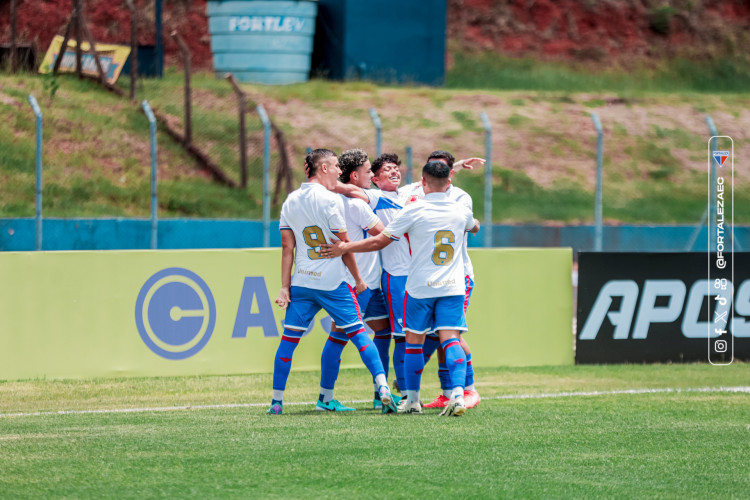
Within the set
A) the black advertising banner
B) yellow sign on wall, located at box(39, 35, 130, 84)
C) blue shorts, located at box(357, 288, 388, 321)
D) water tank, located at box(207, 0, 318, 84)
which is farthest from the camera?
water tank, located at box(207, 0, 318, 84)

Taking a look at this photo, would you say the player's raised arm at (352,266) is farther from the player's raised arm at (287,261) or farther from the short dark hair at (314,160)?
the short dark hair at (314,160)

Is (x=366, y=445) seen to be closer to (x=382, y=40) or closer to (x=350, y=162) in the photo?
(x=350, y=162)

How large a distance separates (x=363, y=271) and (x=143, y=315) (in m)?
2.87

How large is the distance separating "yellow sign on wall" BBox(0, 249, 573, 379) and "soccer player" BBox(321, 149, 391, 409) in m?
2.24

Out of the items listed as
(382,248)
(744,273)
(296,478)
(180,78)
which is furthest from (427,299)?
(180,78)

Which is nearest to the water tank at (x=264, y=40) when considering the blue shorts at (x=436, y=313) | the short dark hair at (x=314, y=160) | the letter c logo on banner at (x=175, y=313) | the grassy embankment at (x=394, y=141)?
the grassy embankment at (x=394, y=141)

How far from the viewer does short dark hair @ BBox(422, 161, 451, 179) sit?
7.89m

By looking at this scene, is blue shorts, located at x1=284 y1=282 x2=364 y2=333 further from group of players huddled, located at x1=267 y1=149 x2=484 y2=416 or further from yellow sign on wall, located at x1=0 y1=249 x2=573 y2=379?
yellow sign on wall, located at x1=0 y1=249 x2=573 y2=379

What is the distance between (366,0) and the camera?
102 feet

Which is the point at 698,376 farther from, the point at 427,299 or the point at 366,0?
the point at 366,0

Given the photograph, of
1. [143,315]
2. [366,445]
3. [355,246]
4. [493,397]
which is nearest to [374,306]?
[355,246]

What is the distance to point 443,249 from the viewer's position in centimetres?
793

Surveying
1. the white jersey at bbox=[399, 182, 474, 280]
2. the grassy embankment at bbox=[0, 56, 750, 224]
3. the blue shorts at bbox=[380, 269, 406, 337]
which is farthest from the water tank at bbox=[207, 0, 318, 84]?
the blue shorts at bbox=[380, 269, 406, 337]

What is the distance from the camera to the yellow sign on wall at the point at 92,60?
24734 millimetres
